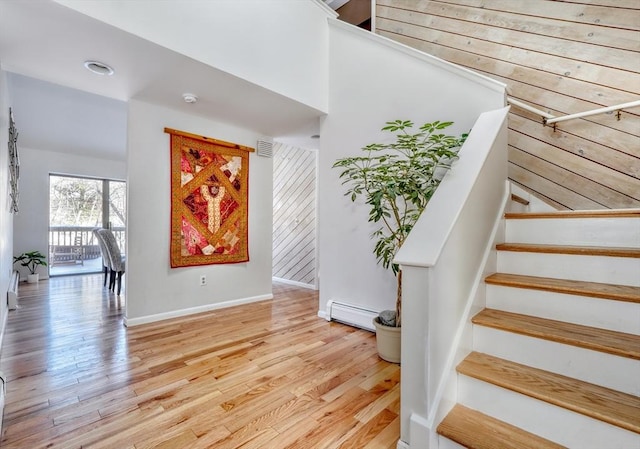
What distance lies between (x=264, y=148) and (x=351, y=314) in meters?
2.39

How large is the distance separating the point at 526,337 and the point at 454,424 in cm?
49

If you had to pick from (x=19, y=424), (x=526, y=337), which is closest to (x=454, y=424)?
(x=526, y=337)

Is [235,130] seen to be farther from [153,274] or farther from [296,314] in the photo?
[296,314]

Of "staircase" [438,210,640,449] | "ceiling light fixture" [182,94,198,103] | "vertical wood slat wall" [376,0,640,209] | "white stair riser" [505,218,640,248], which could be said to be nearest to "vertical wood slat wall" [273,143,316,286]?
"ceiling light fixture" [182,94,198,103]

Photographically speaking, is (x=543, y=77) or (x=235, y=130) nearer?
(x=543, y=77)

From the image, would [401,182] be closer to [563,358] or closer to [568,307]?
[568,307]

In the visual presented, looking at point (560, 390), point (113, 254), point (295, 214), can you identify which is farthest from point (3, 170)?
point (560, 390)

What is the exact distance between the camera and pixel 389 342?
2137mm

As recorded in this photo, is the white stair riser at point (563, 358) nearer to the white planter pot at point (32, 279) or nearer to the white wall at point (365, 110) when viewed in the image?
the white wall at point (365, 110)

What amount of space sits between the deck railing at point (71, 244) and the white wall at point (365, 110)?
4967 mm

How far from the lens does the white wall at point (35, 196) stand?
5.20 metres

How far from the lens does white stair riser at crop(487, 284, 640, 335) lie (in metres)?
1.22

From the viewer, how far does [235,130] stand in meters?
3.62

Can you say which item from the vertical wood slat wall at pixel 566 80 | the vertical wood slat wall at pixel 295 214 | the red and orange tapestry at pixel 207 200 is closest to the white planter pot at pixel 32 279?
the red and orange tapestry at pixel 207 200
